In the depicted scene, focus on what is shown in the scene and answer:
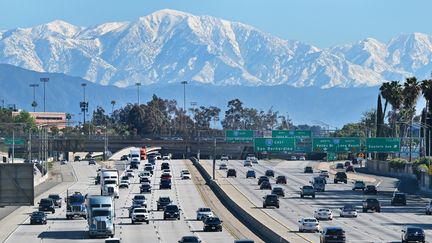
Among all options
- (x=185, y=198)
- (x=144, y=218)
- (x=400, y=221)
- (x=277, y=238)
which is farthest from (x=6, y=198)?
(x=185, y=198)

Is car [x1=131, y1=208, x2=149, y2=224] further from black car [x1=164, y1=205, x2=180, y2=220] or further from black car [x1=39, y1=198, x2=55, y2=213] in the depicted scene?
black car [x1=39, y1=198, x2=55, y2=213]

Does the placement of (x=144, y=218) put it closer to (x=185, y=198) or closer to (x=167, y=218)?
(x=167, y=218)

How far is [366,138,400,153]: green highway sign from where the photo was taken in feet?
585

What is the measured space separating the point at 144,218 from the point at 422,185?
60.2m

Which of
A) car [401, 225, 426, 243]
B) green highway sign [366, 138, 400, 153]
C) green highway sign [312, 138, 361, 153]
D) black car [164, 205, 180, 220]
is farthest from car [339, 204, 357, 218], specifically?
green highway sign [312, 138, 361, 153]

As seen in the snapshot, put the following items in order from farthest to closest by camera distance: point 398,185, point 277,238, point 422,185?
point 398,185 < point 422,185 < point 277,238

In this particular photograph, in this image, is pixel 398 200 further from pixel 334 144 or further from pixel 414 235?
pixel 334 144

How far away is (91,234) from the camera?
273ft

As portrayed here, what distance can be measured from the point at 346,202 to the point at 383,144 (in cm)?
5897

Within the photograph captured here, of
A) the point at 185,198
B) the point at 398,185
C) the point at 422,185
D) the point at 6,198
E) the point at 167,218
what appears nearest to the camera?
the point at 6,198

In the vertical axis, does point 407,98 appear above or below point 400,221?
above

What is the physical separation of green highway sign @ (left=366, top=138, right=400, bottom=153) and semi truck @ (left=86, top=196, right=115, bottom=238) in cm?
9666

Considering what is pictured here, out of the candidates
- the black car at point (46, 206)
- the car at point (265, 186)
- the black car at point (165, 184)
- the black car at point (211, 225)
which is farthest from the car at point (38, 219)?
the car at point (265, 186)

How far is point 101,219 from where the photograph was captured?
272ft
